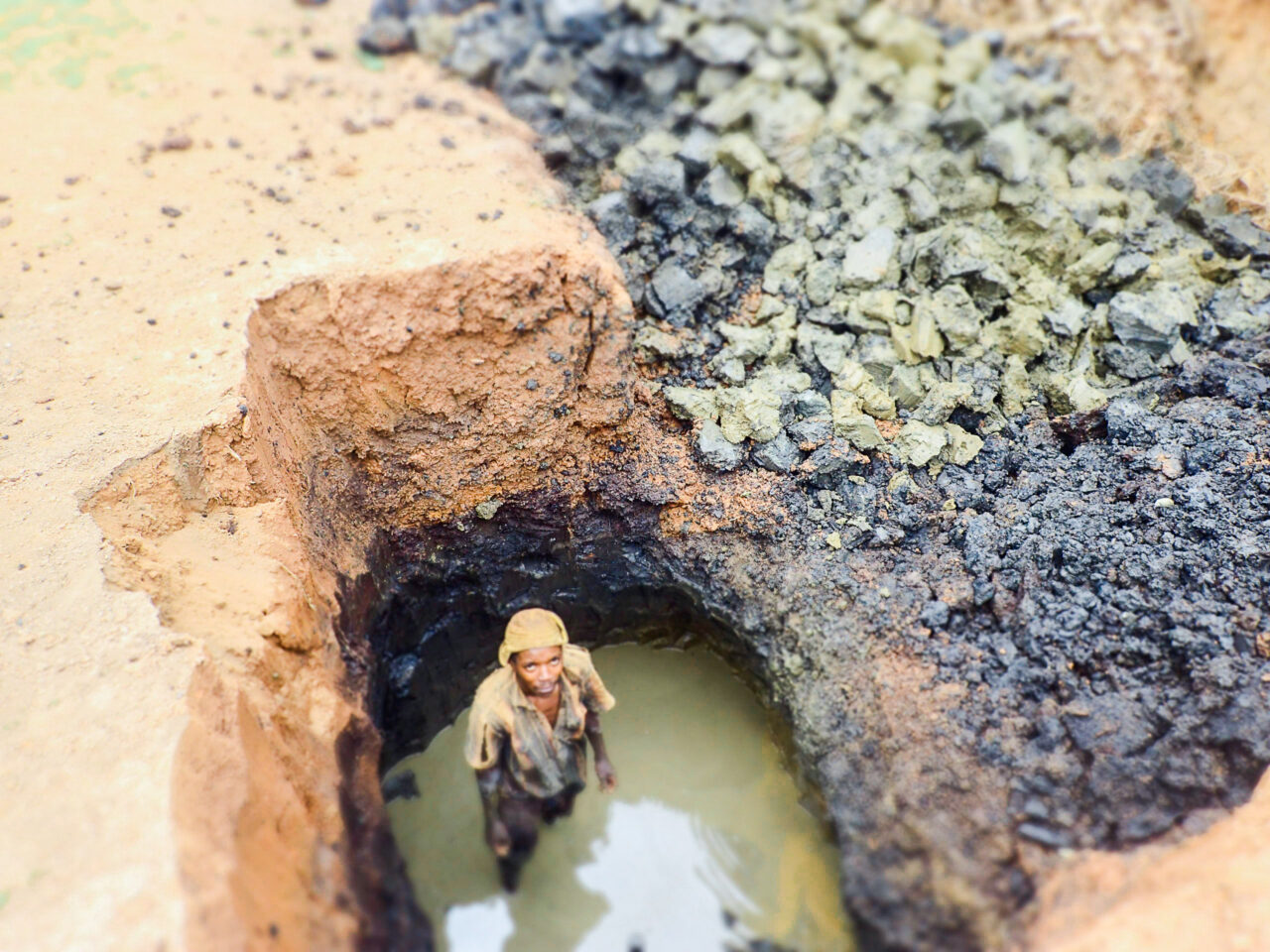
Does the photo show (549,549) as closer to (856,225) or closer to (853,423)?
(853,423)

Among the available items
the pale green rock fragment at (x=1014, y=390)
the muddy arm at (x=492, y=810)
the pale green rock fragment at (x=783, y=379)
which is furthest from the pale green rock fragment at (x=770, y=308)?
the muddy arm at (x=492, y=810)

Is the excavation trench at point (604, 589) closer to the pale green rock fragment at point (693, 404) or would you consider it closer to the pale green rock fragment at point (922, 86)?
the pale green rock fragment at point (693, 404)

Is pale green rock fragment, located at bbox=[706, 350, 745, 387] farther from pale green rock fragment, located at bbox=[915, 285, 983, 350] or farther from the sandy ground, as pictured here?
the sandy ground

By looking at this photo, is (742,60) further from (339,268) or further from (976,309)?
(339,268)

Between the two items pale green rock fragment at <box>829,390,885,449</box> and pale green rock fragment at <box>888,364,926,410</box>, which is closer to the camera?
pale green rock fragment at <box>829,390,885,449</box>

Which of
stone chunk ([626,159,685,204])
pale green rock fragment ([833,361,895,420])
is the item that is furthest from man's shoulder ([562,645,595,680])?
stone chunk ([626,159,685,204])

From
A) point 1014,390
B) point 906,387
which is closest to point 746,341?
point 906,387
